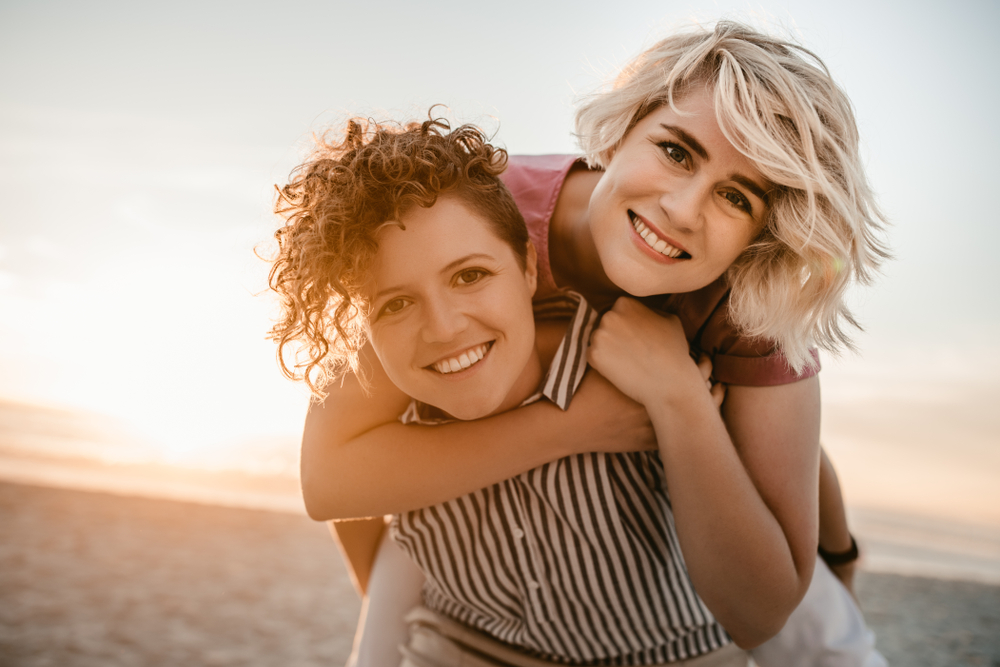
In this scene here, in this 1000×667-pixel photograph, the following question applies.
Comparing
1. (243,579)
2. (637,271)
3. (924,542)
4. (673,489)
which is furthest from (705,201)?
(924,542)

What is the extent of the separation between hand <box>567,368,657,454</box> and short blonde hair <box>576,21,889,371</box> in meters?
0.44

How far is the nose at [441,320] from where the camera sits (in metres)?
1.76

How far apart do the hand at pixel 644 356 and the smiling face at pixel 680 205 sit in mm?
110

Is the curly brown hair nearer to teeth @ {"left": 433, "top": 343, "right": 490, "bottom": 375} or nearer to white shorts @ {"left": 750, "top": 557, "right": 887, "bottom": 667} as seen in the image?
teeth @ {"left": 433, "top": 343, "right": 490, "bottom": 375}

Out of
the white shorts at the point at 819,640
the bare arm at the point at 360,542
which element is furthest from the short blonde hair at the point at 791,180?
the bare arm at the point at 360,542

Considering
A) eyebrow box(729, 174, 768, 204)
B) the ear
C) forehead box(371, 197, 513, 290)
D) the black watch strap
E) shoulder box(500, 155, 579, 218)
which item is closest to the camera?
forehead box(371, 197, 513, 290)

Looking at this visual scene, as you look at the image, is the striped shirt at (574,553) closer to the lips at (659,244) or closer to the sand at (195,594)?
the lips at (659,244)

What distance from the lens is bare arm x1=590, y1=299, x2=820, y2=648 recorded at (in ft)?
5.83

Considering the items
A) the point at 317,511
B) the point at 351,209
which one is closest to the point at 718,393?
the point at 351,209

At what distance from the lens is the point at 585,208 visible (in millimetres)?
2561

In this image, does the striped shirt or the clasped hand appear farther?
the striped shirt

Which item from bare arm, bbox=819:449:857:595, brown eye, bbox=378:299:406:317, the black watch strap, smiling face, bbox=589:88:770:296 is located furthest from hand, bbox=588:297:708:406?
the black watch strap

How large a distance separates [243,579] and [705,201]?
6.17 meters

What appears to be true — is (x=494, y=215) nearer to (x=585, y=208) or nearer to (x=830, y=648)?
(x=585, y=208)
